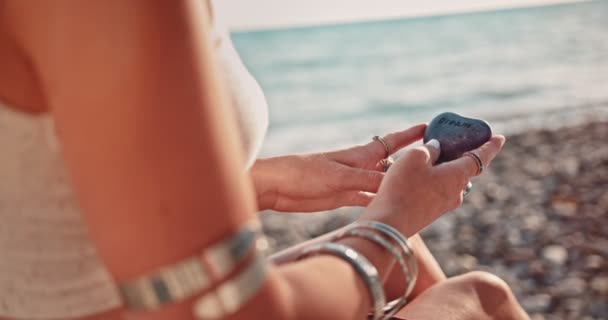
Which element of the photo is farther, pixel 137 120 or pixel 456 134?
pixel 456 134

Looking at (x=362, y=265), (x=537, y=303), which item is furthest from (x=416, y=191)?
(x=537, y=303)

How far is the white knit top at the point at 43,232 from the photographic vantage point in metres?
0.90

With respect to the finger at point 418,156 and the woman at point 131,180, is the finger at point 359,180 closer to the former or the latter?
the finger at point 418,156

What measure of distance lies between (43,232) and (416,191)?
57cm

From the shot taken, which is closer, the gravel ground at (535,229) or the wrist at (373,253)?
the wrist at (373,253)

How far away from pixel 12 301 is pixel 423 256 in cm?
100

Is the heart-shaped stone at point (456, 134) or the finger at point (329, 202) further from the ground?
the heart-shaped stone at point (456, 134)

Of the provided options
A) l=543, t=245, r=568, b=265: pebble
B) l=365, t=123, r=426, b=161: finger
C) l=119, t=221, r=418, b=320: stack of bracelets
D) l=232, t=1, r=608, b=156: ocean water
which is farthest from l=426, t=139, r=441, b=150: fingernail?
l=232, t=1, r=608, b=156: ocean water

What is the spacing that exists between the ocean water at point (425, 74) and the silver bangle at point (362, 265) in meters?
5.82

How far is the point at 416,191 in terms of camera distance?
119 centimetres

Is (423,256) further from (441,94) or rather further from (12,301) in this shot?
(441,94)

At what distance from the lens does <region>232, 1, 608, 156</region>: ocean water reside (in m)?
8.09

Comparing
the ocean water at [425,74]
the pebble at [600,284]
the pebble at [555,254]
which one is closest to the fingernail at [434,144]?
the pebble at [600,284]

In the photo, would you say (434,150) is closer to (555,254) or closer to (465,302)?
(465,302)
